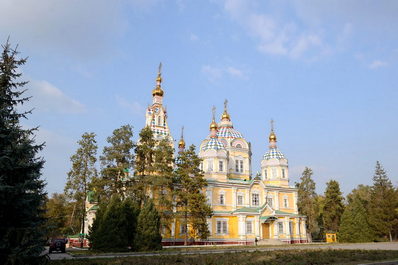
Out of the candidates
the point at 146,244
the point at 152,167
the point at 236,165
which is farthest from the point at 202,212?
the point at 236,165

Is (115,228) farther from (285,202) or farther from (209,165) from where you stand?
(285,202)

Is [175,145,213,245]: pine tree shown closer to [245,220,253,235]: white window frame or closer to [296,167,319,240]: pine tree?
[245,220,253,235]: white window frame

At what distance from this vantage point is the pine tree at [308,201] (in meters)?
49.2

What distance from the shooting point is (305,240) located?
4316cm

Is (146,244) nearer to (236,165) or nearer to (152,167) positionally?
(152,167)

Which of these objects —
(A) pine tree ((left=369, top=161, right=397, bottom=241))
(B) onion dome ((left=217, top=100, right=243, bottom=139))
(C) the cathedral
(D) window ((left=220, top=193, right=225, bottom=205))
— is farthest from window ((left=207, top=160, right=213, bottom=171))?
(A) pine tree ((left=369, top=161, right=397, bottom=241))

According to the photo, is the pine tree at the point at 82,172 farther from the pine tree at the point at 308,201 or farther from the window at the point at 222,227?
the pine tree at the point at 308,201

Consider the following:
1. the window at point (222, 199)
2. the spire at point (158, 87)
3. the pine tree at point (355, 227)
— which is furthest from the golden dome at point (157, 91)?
the pine tree at point (355, 227)

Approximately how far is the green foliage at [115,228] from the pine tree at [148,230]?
0.70 m

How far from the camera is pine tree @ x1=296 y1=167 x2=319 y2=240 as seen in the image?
4925 cm

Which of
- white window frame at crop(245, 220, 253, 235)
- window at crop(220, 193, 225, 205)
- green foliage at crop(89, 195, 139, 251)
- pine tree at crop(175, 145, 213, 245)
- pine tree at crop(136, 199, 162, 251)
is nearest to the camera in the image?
green foliage at crop(89, 195, 139, 251)

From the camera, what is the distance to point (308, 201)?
2008 inches

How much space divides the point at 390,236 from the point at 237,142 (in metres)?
22.1

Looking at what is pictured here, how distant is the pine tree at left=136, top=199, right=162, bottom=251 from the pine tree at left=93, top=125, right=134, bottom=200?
723 centimetres
